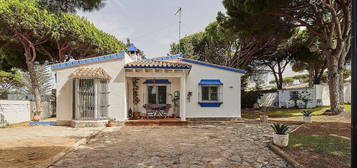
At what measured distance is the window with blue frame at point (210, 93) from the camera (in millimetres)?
11406

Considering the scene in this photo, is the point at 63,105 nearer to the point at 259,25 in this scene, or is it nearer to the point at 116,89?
the point at 116,89

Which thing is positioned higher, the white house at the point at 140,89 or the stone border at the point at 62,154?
the white house at the point at 140,89

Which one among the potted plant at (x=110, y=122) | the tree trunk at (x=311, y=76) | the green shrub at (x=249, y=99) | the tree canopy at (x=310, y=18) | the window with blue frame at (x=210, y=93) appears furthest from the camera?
the tree trunk at (x=311, y=76)

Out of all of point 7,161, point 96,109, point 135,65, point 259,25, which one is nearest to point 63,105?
point 96,109


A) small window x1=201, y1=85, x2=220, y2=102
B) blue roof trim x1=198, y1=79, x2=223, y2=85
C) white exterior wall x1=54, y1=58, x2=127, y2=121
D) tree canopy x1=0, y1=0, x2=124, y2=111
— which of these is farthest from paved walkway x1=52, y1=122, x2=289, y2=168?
tree canopy x1=0, y1=0, x2=124, y2=111

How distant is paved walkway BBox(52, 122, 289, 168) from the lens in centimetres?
441

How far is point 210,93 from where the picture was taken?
460 inches

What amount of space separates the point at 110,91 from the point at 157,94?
10.4 ft

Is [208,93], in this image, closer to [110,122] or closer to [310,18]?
A: [110,122]

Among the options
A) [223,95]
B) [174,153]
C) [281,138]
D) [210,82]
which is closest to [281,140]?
[281,138]

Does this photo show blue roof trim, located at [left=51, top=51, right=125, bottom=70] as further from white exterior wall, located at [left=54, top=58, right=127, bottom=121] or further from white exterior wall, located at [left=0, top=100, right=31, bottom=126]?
white exterior wall, located at [left=0, top=100, right=31, bottom=126]

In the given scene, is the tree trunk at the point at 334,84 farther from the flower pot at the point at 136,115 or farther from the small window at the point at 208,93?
the flower pot at the point at 136,115

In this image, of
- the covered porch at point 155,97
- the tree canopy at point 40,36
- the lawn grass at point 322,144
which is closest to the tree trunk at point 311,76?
the lawn grass at point 322,144

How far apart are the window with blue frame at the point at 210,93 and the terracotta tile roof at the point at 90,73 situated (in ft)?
19.2
